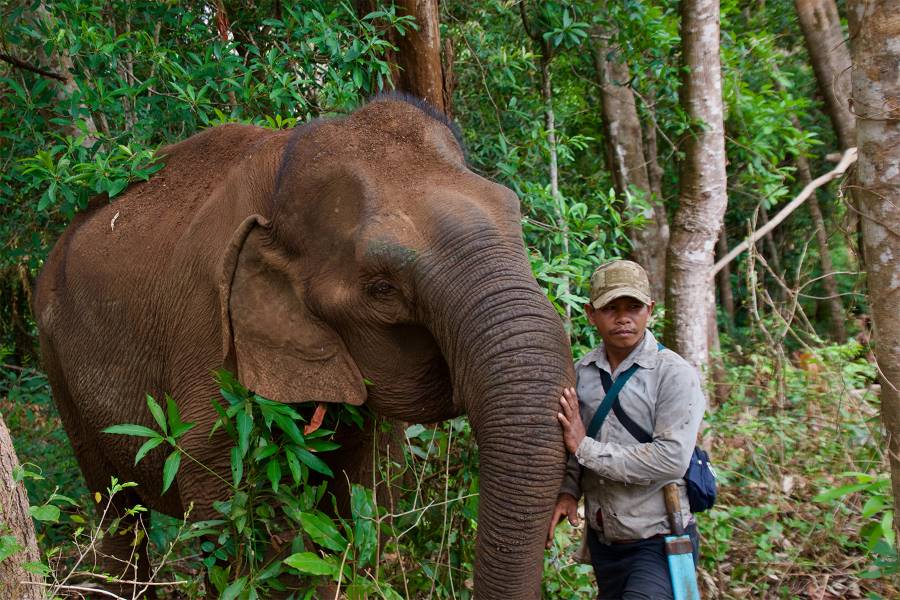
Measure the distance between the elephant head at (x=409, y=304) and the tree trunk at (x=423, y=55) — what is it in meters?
1.74

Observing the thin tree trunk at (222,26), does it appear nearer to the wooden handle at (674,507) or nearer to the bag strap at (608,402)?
the bag strap at (608,402)

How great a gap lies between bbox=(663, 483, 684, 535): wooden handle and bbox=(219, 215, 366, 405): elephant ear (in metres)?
1.25

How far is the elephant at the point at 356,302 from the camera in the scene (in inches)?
116

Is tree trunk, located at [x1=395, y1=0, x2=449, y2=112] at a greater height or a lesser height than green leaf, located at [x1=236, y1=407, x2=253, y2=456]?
greater

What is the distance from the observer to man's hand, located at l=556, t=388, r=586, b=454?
2.95m

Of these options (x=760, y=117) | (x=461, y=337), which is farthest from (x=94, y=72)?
(x=760, y=117)

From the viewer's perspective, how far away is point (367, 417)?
3861mm

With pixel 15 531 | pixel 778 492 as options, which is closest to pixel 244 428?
pixel 15 531

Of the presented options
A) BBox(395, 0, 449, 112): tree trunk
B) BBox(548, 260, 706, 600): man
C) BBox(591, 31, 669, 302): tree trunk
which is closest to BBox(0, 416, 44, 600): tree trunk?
BBox(548, 260, 706, 600): man

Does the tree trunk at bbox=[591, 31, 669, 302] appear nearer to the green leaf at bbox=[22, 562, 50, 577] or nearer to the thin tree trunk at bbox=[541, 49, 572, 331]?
the thin tree trunk at bbox=[541, 49, 572, 331]

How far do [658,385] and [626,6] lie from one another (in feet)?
14.2

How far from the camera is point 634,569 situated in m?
3.26

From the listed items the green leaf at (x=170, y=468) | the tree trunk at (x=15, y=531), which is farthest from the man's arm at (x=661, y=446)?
the tree trunk at (x=15, y=531)

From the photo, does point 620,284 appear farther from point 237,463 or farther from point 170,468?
point 170,468
